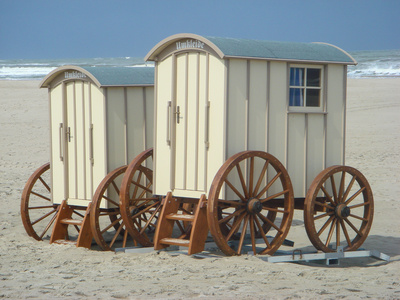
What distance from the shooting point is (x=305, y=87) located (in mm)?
9273

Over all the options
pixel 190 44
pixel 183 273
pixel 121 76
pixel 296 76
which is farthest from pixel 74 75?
pixel 183 273

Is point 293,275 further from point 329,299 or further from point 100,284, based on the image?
point 100,284

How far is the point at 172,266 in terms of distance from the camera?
7953 mm

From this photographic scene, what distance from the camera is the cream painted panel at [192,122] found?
29.2 feet

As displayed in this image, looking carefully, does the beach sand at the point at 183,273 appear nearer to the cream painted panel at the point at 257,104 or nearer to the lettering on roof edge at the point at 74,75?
the cream painted panel at the point at 257,104

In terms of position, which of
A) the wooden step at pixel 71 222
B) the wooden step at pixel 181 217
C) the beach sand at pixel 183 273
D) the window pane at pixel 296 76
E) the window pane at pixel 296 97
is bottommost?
the beach sand at pixel 183 273

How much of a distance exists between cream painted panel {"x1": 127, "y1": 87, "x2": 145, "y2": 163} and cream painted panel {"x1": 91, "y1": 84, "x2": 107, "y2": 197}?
454mm

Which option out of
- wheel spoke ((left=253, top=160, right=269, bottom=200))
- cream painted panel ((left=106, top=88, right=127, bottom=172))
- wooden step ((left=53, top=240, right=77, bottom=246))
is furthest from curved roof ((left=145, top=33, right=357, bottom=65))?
wooden step ((left=53, top=240, right=77, bottom=246))

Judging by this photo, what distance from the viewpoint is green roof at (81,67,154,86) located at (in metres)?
10.3

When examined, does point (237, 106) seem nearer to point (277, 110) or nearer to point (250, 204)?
point (277, 110)

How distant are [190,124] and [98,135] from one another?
6.65 ft

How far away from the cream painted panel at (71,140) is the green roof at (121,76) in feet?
1.90

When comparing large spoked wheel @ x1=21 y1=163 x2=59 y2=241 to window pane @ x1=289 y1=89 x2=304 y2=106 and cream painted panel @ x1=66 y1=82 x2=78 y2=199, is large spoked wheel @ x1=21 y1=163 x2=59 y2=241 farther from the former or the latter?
window pane @ x1=289 y1=89 x2=304 y2=106

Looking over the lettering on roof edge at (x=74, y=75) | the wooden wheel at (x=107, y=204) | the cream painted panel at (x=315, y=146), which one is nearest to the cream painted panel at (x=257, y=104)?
the cream painted panel at (x=315, y=146)
